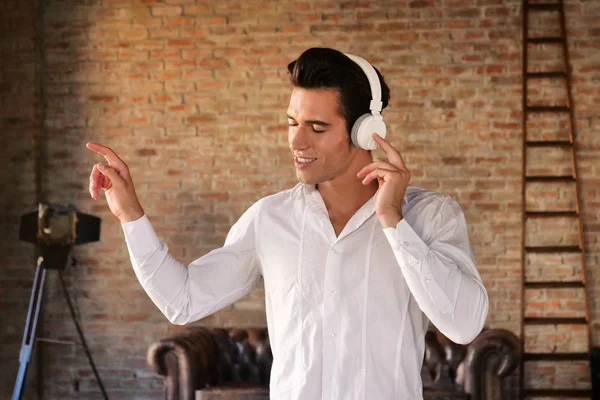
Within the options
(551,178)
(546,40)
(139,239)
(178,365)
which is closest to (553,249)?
(551,178)

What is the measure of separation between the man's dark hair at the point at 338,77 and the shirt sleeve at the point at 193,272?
0.33 metres

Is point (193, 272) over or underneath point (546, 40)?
underneath

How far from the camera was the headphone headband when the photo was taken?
1798 millimetres

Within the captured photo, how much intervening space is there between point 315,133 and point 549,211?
14.1ft

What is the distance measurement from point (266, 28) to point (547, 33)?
205cm

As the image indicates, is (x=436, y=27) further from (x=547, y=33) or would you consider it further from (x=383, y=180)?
(x=383, y=180)

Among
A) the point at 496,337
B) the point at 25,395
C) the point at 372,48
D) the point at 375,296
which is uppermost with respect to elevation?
the point at 372,48

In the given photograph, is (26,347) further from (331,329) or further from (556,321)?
(331,329)

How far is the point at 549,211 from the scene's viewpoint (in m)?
5.69

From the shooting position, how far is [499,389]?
16.4ft

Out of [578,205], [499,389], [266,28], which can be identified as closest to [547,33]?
[578,205]

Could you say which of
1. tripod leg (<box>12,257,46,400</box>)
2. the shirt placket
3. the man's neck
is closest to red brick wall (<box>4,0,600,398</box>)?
tripod leg (<box>12,257,46,400</box>)

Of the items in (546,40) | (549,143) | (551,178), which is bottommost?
(551,178)

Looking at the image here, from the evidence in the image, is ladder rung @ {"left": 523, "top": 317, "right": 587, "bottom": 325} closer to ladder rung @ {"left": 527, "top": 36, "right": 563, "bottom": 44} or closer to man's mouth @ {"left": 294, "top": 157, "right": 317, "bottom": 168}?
ladder rung @ {"left": 527, "top": 36, "right": 563, "bottom": 44}
